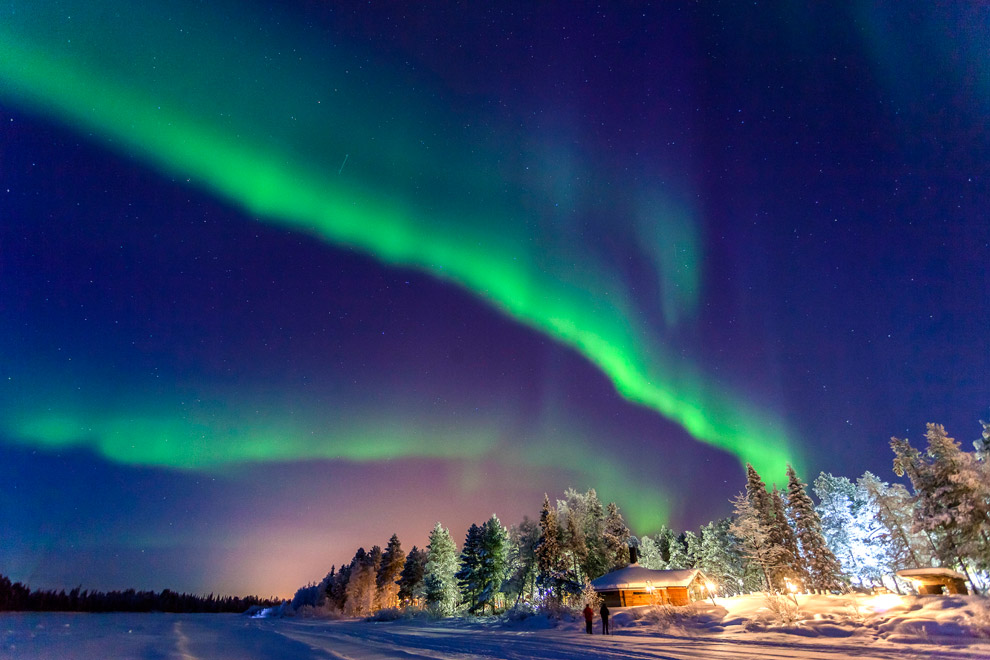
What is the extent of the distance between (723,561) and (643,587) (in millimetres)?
31364

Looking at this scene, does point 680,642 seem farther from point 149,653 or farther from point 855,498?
point 855,498

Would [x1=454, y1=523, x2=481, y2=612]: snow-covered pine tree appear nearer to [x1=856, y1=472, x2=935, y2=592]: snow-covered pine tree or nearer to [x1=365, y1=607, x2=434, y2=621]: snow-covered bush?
[x1=365, y1=607, x2=434, y2=621]: snow-covered bush

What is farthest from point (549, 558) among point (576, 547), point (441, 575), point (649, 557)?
point (649, 557)

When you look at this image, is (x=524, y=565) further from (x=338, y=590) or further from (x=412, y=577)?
(x=338, y=590)

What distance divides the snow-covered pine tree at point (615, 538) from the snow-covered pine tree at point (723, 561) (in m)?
14.1

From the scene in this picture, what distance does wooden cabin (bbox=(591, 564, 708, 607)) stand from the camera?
44688 millimetres

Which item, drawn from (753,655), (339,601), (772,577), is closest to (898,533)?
(772,577)

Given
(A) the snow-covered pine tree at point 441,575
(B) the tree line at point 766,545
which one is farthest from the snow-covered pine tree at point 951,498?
(A) the snow-covered pine tree at point 441,575

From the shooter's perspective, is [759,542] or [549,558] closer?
[759,542]

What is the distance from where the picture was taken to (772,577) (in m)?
50.1

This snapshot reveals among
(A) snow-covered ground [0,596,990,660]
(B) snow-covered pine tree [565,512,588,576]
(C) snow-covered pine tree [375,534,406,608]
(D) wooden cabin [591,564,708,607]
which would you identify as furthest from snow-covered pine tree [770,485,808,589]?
(C) snow-covered pine tree [375,534,406,608]

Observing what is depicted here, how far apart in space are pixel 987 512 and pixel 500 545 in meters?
48.4

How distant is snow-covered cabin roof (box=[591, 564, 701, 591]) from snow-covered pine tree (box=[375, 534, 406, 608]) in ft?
141

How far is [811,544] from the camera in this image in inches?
1964
